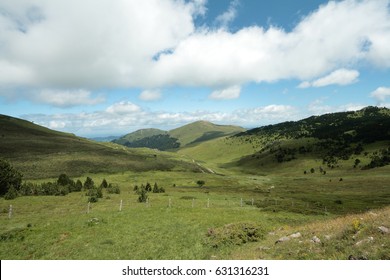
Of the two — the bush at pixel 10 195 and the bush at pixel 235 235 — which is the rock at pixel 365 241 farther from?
the bush at pixel 10 195

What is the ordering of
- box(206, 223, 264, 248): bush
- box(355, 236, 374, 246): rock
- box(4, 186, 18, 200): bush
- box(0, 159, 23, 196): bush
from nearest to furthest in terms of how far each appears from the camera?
box(355, 236, 374, 246): rock
box(206, 223, 264, 248): bush
box(4, 186, 18, 200): bush
box(0, 159, 23, 196): bush

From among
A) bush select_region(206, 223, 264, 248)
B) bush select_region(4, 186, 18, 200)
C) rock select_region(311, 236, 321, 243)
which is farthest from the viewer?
bush select_region(4, 186, 18, 200)

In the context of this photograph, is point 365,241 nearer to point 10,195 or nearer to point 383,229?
point 383,229

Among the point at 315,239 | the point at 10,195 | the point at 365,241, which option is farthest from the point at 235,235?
the point at 10,195

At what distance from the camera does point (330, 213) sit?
47.6 meters

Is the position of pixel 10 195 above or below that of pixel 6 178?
below

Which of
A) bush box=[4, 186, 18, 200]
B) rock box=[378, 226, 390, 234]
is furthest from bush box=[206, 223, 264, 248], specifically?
bush box=[4, 186, 18, 200]

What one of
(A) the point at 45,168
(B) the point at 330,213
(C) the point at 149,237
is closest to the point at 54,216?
(C) the point at 149,237

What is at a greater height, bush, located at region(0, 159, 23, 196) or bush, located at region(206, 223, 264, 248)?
bush, located at region(0, 159, 23, 196)

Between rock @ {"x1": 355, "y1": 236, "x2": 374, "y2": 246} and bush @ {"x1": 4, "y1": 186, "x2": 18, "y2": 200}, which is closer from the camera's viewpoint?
rock @ {"x1": 355, "y1": 236, "x2": 374, "y2": 246}

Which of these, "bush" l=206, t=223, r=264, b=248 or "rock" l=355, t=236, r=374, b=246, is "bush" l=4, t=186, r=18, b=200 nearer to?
"bush" l=206, t=223, r=264, b=248

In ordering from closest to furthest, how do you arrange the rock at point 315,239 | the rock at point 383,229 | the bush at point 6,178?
A: the rock at point 383,229
the rock at point 315,239
the bush at point 6,178

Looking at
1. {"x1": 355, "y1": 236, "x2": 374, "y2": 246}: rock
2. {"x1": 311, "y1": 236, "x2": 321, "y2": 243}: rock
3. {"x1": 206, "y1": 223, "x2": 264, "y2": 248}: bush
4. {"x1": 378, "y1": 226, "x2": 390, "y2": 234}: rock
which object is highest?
{"x1": 378, "y1": 226, "x2": 390, "y2": 234}: rock

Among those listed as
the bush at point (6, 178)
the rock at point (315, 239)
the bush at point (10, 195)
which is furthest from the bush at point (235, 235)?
the bush at point (6, 178)
